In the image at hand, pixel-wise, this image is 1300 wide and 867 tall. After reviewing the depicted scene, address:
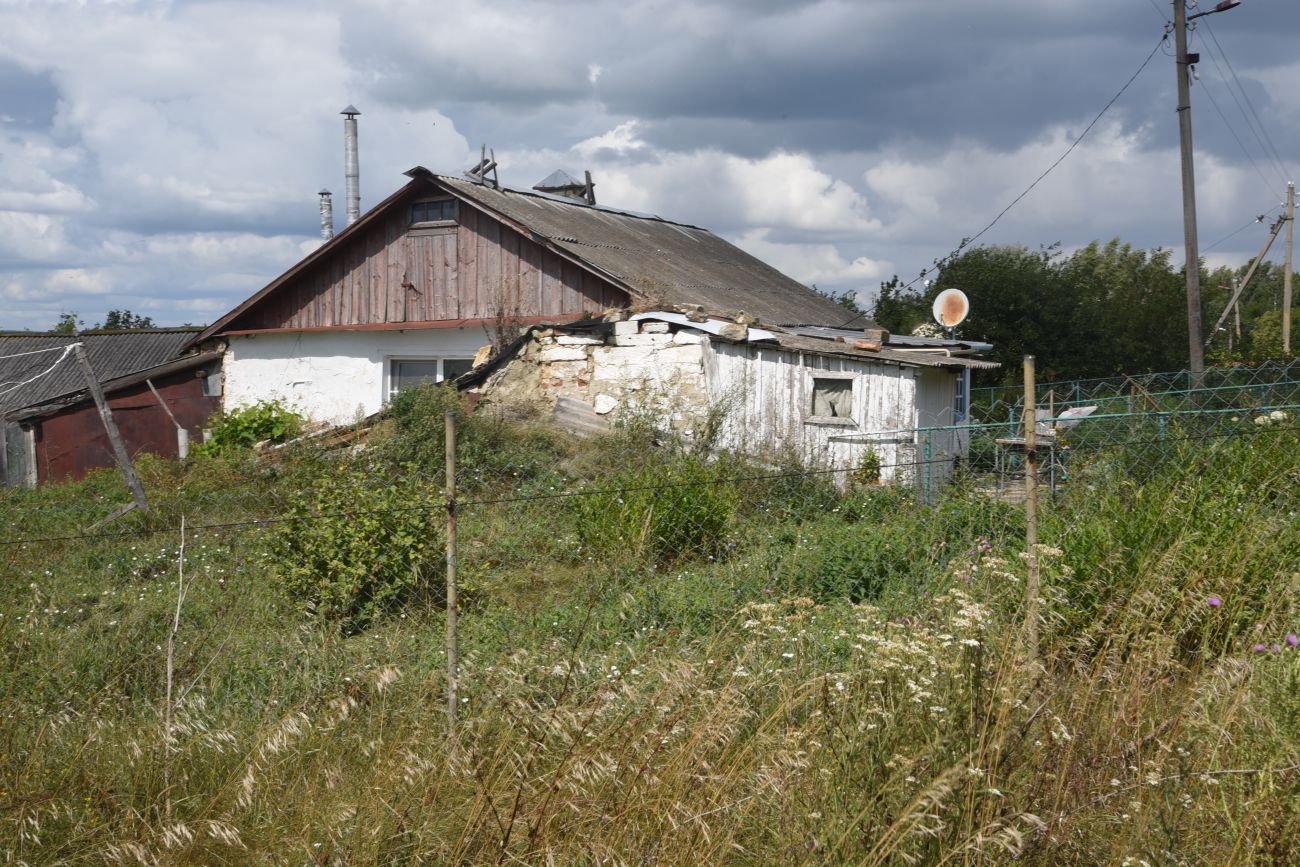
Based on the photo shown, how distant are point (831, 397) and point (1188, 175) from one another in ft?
29.3

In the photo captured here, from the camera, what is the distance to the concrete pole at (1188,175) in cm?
1658

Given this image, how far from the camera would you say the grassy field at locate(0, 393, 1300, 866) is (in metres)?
2.78

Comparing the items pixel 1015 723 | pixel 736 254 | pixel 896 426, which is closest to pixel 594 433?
pixel 896 426

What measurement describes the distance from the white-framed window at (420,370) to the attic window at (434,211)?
2235 millimetres

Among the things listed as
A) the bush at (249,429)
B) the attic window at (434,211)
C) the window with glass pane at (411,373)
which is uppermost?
the attic window at (434,211)

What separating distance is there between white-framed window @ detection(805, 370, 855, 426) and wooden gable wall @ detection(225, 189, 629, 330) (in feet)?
11.1

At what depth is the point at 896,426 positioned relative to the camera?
465 inches

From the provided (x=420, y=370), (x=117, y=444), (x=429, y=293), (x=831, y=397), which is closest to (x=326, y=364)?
(x=420, y=370)

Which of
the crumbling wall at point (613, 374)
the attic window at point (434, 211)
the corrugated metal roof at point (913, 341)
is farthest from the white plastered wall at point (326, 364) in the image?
the corrugated metal roof at point (913, 341)

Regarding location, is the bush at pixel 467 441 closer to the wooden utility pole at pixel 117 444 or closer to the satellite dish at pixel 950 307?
the wooden utility pole at pixel 117 444

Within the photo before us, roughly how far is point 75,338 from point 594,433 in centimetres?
2106

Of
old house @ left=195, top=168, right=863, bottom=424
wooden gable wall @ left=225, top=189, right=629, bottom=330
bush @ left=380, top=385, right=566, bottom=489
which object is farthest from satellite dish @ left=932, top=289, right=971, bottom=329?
bush @ left=380, top=385, right=566, bottom=489

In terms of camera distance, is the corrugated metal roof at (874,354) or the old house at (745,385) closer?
the corrugated metal roof at (874,354)

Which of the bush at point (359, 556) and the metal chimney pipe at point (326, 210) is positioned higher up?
the metal chimney pipe at point (326, 210)
